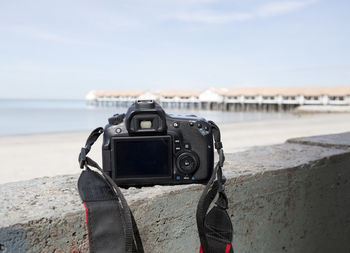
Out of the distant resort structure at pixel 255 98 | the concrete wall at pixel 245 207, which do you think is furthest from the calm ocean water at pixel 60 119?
the concrete wall at pixel 245 207

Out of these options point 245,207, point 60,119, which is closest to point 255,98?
point 60,119

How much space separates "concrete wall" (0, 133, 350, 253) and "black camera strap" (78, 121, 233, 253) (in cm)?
4

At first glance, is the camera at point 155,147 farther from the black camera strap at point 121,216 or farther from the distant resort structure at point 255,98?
the distant resort structure at point 255,98

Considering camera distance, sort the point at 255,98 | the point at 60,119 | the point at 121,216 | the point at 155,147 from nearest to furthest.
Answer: the point at 121,216 → the point at 155,147 → the point at 60,119 → the point at 255,98

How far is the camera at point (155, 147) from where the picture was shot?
1069mm

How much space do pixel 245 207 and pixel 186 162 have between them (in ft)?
1.14

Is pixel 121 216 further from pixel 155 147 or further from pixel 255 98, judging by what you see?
pixel 255 98

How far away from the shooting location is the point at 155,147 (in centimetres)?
108

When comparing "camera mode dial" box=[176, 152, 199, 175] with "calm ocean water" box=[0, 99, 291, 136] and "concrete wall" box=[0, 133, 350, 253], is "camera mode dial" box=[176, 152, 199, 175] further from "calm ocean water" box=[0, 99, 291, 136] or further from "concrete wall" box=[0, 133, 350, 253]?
"calm ocean water" box=[0, 99, 291, 136]

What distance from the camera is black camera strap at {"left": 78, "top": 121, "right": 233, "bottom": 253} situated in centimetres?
95

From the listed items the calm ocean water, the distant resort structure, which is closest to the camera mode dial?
the calm ocean water

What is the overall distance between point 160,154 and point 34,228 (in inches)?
17.2

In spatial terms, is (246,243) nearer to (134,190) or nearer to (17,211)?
(134,190)

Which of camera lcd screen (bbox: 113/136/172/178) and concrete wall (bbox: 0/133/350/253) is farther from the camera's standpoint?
camera lcd screen (bbox: 113/136/172/178)
